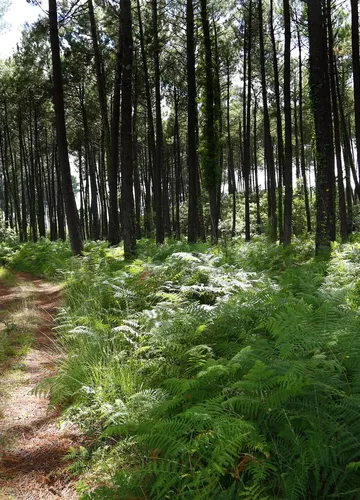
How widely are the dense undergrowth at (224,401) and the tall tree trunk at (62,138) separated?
7.59m

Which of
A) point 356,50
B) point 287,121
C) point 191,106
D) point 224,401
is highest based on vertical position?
point 356,50

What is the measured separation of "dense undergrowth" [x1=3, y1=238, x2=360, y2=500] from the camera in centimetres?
203

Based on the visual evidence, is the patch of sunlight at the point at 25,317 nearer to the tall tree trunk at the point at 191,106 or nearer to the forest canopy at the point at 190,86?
the forest canopy at the point at 190,86

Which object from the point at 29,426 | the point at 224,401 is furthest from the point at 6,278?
the point at 224,401

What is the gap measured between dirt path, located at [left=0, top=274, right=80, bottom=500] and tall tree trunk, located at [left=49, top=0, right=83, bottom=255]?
6.19 meters

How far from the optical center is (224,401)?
247 cm

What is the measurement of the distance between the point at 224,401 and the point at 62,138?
1102 centimetres

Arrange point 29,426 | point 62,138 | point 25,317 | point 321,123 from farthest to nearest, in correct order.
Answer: point 62,138 < point 321,123 < point 25,317 < point 29,426

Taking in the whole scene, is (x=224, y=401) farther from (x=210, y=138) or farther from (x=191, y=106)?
(x=210, y=138)

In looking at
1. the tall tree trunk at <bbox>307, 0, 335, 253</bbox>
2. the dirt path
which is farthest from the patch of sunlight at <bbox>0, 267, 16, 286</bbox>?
the tall tree trunk at <bbox>307, 0, 335, 253</bbox>

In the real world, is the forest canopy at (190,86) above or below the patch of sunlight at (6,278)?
above

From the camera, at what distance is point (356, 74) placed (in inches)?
456

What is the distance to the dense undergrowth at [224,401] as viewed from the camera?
2025 millimetres

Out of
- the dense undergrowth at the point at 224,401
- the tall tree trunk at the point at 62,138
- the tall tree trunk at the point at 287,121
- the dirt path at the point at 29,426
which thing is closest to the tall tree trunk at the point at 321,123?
the tall tree trunk at the point at 287,121
